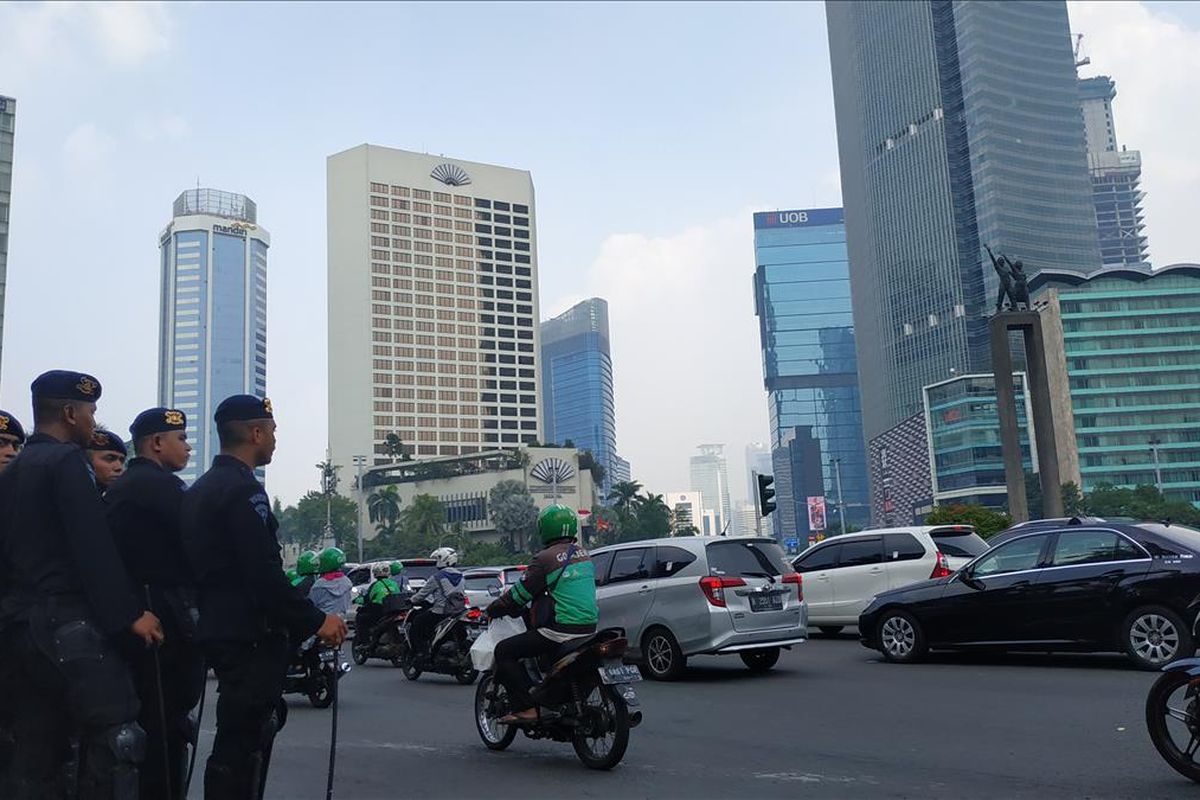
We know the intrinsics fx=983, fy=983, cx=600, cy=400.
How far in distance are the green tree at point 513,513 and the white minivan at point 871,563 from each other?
315 feet

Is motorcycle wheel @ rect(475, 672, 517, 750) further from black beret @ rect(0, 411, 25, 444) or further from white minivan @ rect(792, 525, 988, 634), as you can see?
white minivan @ rect(792, 525, 988, 634)

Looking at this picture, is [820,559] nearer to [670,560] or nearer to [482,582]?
[670,560]

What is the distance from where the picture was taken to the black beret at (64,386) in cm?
433

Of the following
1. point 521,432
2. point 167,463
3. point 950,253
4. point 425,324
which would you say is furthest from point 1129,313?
point 167,463

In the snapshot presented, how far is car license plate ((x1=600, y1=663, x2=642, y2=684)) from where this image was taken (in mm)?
6500

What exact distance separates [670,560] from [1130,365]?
114339 millimetres

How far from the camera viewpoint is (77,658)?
385 centimetres

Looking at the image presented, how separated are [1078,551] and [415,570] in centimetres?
1480

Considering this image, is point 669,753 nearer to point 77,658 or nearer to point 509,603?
point 509,603

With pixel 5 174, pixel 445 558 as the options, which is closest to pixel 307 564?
pixel 445 558

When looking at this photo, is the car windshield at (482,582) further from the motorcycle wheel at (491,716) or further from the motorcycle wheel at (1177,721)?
the motorcycle wheel at (1177,721)

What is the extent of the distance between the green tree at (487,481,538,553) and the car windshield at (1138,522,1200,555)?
101 metres

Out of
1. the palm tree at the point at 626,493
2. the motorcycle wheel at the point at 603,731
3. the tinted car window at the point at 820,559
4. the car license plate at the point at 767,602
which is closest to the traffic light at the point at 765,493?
the tinted car window at the point at 820,559

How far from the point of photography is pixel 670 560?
11469 millimetres
